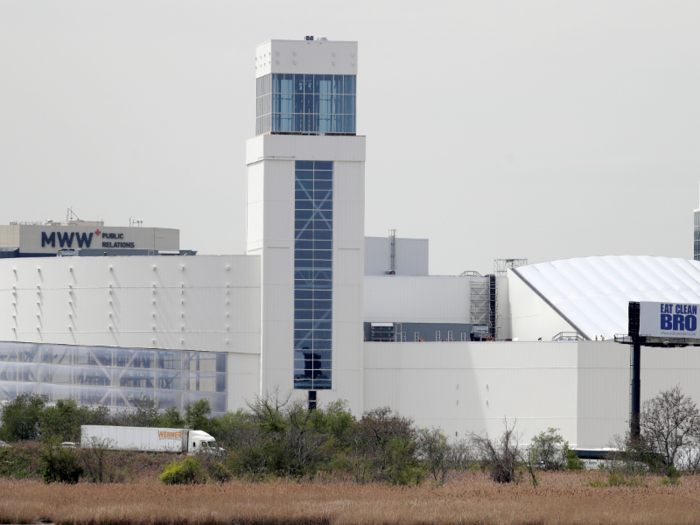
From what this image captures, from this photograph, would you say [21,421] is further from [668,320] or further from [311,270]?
[668,320]

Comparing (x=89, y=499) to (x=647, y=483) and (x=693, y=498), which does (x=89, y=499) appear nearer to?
(x=693, y=498)

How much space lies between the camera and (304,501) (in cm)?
4219

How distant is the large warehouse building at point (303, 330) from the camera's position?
83688mm

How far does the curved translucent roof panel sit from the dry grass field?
41836mm

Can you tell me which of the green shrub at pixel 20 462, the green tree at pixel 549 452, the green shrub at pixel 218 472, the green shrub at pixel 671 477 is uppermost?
the green shrub at pixel 218 472

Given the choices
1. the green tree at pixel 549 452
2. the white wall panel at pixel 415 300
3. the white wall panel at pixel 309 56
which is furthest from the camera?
the white wall panel at pixel 415 300

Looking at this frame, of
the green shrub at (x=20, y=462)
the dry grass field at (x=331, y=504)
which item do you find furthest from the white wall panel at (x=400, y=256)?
the dry grass field at (x=331, y=504)

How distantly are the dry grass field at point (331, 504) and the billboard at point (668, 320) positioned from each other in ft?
99.6

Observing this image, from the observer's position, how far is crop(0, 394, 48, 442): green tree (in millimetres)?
84250

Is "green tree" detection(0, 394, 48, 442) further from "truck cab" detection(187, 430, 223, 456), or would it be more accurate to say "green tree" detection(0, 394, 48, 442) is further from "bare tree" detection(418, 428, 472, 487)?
"bare tree" detection(418, 428, 472, 487)

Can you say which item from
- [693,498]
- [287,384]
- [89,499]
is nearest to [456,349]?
[287,384]

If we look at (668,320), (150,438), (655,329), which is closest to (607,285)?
(668,320)

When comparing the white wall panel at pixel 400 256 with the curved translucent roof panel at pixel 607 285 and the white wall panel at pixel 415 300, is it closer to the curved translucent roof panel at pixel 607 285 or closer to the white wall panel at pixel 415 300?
the white wall panel at pixel 415 300

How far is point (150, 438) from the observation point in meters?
75.7
